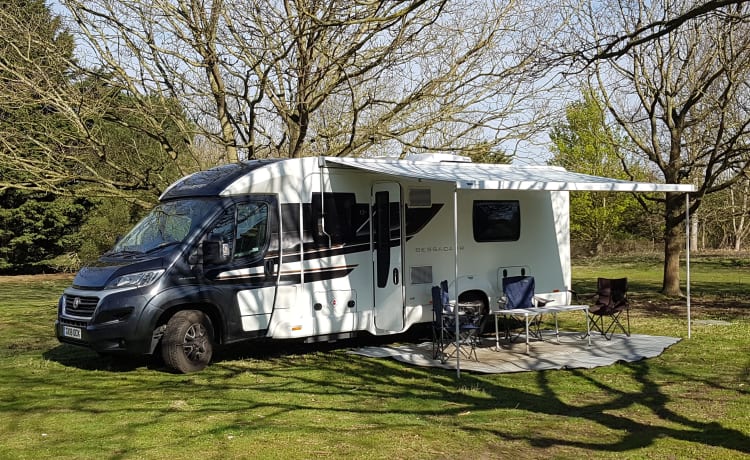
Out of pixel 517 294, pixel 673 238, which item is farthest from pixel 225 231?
pixel 673 238

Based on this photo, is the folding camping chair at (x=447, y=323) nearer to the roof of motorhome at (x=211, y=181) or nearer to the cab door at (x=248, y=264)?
the cab door at (x=248, y=264)

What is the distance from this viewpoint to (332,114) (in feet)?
47.2

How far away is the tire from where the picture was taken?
8.55 meters

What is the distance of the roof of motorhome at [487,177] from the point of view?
28.4ft

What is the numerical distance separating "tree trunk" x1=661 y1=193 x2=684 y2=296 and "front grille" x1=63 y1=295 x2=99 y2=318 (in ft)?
40.1

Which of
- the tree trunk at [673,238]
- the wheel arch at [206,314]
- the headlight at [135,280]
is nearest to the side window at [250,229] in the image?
the wheel arch at [206,314]

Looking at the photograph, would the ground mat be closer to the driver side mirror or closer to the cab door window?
the cab door window

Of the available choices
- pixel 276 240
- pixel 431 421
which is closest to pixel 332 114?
pixel 276 240

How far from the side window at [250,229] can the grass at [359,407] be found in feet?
4.68

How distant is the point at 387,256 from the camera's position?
10203 millimetres

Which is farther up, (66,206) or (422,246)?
(66,206)

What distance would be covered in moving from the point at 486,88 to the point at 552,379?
23.7ft

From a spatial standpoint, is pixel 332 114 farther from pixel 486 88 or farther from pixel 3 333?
pixel 3 333

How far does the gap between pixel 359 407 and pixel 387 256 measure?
3.52 metres
